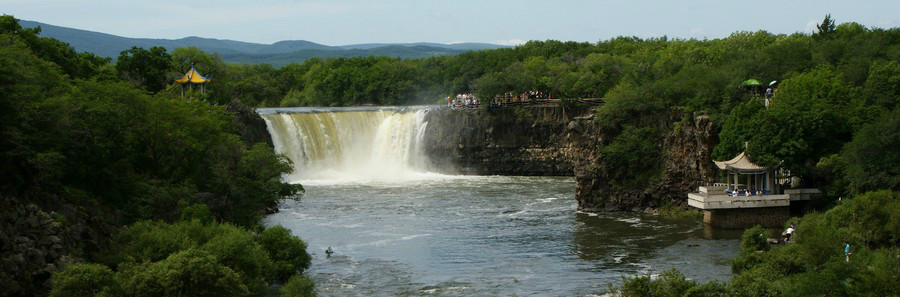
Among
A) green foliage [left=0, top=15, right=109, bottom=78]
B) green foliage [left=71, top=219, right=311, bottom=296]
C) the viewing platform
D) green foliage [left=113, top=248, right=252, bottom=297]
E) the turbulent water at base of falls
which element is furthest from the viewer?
the turbulent water at base of falls

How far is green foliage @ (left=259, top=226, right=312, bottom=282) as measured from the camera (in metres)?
36.7

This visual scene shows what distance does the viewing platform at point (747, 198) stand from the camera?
46.8 meters

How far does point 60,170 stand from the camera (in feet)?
110

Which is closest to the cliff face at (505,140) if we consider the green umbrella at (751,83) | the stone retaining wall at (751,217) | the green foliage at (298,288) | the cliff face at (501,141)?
the cliff face at (501,141)

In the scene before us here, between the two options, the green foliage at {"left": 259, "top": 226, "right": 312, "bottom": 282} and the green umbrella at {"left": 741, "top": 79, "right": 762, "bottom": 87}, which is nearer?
the green foliage at {"left": 259, "top": 226, "right": 312, "bottom": 282}

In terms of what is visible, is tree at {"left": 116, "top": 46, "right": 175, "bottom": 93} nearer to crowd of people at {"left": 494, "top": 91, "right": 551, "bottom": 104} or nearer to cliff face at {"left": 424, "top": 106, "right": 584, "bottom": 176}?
cliff face at {"left": 424, "top": 106, "right": 584, "bottom": 176}

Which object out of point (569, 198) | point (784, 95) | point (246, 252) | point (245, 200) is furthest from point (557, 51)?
point (246, 252)

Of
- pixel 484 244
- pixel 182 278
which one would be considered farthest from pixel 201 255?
pixel 484 244

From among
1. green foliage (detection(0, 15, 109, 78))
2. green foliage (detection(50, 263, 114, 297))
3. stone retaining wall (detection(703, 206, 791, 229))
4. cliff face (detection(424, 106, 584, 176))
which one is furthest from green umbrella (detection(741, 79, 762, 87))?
green foliage (detection(50, 263, 114, 297))

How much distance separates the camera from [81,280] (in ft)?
95.0

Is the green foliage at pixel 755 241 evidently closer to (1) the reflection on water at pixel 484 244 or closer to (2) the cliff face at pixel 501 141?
(1) the reflection on water at pixel 484 244

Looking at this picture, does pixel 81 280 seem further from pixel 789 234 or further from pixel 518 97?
pixel 518 97

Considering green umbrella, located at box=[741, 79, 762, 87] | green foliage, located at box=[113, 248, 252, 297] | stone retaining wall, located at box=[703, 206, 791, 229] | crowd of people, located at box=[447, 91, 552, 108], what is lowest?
stone retaining wall, located at box=[703, 206, 791, 229]

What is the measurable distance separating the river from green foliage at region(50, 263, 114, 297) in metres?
7.69
